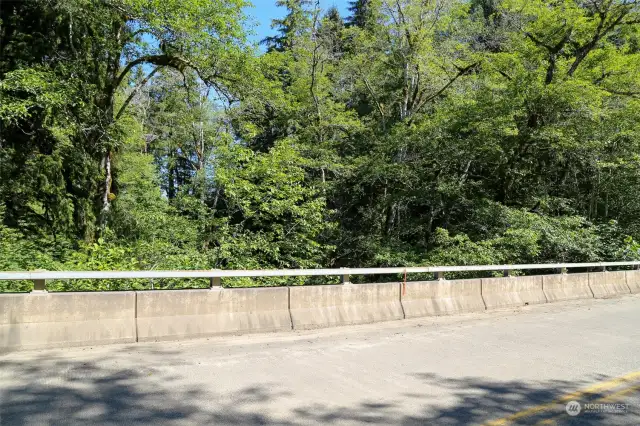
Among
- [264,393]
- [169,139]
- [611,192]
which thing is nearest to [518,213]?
[611,192]

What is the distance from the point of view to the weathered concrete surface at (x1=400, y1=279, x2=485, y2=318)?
1056 cm

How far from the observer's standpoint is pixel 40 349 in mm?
6332

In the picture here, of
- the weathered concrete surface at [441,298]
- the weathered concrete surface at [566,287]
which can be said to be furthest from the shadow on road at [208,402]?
the weathered concrete surface at [566,287]

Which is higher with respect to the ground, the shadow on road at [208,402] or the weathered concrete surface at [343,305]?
the weathered concrete surface at [343,305]

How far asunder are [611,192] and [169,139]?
1201 inches

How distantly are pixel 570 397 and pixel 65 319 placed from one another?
21.5 ft

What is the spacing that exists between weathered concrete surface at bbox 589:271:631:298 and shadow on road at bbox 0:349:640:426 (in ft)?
38.7

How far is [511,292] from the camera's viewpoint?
13.0 meters

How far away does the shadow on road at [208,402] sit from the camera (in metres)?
4.32

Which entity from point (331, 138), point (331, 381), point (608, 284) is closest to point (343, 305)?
point (331, 381)

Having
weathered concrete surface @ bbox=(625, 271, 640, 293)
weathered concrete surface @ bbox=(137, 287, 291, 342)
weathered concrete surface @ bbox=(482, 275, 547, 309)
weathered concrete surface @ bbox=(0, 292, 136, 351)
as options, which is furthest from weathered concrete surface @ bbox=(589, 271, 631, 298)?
weathered concrete surface @ bbox=(0, 292, 136, 351)

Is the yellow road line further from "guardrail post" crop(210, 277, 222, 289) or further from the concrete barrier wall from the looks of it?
"guardrail post" crop(210, 277, 222, 289)

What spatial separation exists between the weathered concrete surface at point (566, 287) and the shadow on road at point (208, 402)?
9135 millimetres

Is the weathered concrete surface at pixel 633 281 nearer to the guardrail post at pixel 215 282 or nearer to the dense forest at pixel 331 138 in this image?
the dense forest at pixel 331 138
